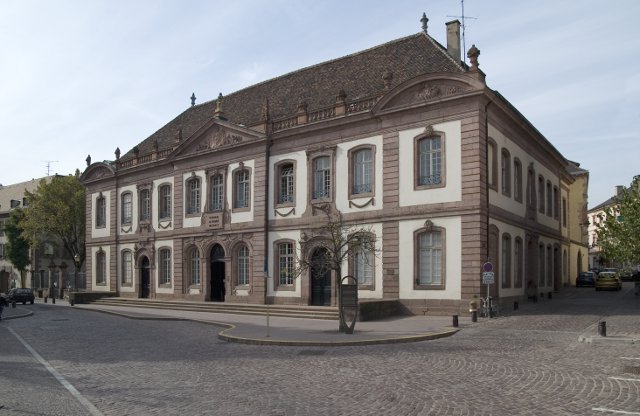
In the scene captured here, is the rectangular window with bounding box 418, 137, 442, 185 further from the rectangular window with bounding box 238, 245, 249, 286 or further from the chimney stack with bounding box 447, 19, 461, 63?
the rectangular window with bounding box 238, 245, 249, 286

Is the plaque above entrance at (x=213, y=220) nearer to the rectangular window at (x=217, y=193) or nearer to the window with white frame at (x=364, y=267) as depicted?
the rectangular window at (x=217, y=193)

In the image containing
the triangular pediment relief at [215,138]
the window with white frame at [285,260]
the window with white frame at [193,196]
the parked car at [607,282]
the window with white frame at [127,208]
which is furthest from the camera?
the window with white frame at [127,208]

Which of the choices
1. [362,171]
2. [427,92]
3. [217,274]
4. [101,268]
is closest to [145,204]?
[101,268]

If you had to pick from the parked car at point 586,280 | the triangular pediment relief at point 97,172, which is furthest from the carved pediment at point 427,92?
the parked car at point 586,280

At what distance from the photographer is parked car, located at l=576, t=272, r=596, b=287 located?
42625mm

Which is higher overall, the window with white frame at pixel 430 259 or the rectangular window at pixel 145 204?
the rectangular window at pixel 145 204

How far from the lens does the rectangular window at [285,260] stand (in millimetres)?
29797

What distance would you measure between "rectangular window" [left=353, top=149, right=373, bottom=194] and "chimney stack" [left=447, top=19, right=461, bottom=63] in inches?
243

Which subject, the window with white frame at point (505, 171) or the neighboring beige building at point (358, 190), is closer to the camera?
the neighboring beige building at point (358, 190)

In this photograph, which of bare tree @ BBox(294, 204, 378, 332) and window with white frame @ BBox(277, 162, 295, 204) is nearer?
bare tree @ BBox(294, 204, 378, 332)

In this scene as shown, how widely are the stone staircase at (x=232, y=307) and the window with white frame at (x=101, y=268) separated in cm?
329

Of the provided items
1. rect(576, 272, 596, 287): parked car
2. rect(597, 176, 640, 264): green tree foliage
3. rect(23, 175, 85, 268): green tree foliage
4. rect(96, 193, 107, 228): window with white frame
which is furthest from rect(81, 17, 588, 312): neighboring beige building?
rect(23, 175, 85, 268): green tree foliage

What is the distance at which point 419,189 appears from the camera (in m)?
25.0

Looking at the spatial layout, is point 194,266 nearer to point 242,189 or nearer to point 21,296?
point 242,189
